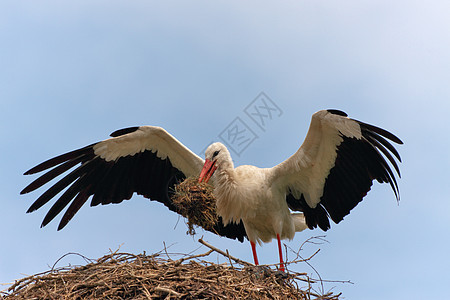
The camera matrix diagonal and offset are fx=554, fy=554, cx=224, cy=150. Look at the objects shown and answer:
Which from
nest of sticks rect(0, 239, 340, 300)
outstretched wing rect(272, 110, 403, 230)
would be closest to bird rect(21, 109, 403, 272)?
outstretched wing rect(272, 110, 403, 230)

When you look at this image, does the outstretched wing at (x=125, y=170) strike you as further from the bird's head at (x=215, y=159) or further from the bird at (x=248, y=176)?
the bird's head at (x=215, y=159)

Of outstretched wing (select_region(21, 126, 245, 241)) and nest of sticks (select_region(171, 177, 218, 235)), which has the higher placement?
outstretched wing (select_region(21, 126, 245, 241))

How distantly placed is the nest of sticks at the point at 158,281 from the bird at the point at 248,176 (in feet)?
3.88

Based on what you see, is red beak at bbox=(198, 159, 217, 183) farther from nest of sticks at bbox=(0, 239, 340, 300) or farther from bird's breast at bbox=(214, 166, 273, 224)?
nest of sticks at bbox=(0, 239, 340, 300)

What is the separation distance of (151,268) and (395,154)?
8.32 ft

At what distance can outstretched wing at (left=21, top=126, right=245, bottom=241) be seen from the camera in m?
6.07

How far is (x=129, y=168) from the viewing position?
6.39 m

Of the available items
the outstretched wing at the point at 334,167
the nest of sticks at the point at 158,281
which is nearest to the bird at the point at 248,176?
the outstretched wing at the point at 334,167

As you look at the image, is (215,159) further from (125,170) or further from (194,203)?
(125,170)

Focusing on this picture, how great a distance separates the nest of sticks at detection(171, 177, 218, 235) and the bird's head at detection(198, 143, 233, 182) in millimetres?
300

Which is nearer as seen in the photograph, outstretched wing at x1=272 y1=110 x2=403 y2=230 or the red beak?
outstretched wing at x1=272 y1=110 x2=403 y2=230

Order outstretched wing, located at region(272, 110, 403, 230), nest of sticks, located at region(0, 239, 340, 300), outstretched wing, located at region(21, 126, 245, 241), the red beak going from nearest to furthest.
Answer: nest of sticks, located at region(0, 239, 340, 300), outstretched wing, located at region(272, 110, 403, 230), the red beak, outstretched wing, located at region(21, 126, 245, 241)

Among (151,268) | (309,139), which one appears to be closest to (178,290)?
(151,268)

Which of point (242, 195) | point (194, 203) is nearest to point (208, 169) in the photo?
point (242, 195)
